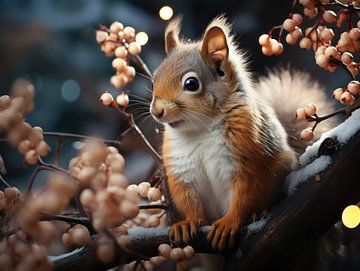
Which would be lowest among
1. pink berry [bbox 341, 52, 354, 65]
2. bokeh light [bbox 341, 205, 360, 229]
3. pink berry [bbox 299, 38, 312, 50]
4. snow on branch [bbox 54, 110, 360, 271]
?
bokeh light [bbox 341, 205, 360, 229]

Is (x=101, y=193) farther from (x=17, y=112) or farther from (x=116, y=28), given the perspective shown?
(x=116, y=28)

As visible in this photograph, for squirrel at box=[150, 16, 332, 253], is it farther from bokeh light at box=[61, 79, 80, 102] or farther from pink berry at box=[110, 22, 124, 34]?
bokeh light at box=[61, 79, 80, 102]

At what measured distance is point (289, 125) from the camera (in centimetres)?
111

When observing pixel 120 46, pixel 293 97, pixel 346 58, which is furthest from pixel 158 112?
pixel 293 97

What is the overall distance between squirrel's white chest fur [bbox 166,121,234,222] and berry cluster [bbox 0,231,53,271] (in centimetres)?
37

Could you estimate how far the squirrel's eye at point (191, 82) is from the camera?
2.72 feet

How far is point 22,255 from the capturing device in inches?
20.5

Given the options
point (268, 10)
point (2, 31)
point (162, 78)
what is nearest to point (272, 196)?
point (162, 78)

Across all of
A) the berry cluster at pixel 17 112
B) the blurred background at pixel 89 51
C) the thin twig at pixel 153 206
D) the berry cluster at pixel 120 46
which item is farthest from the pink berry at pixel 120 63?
the blurred background at pixel 89 51

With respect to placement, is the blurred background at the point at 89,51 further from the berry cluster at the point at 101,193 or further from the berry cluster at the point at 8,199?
the berry cluster at the point at 101,193

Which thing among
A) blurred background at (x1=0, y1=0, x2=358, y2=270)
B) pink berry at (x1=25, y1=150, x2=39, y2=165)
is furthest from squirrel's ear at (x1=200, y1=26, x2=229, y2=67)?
blurred background at (x1=0, y1=0, x2=358, y2=270)

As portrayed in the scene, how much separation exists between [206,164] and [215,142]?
0.12ft

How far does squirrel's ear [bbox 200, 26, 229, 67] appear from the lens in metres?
0.84

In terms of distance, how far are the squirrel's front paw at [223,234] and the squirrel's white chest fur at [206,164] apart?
0.25 ft
